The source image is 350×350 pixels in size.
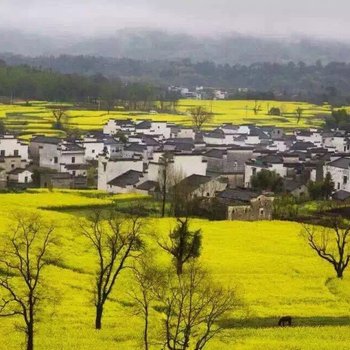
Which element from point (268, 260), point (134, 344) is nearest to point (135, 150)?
point (268, 260)

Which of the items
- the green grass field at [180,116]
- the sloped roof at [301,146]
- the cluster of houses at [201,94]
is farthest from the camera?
the cluster of houses at [201,94]

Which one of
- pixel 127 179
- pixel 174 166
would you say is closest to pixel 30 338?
pixel 127 179

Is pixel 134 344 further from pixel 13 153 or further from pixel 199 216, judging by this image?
pixel 13 153

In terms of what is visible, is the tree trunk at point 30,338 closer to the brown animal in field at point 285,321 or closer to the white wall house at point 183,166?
the brown animal in field at point 285,321

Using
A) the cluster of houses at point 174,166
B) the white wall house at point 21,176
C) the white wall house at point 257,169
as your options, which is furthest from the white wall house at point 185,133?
the white wall house at point 21,176

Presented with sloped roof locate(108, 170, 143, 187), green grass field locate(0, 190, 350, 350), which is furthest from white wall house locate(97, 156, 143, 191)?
green grass field locate(0, 190, 350, 350)

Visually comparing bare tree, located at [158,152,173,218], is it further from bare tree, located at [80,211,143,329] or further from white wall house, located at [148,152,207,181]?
bare tree, located at [80,211,143,329]

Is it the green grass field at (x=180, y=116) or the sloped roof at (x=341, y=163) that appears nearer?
the sloped roof at (x=341, y=163)
